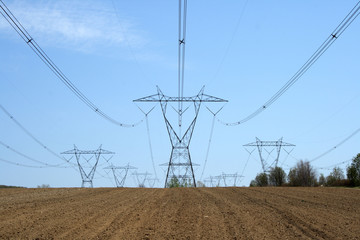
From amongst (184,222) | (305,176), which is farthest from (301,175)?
(184,222)

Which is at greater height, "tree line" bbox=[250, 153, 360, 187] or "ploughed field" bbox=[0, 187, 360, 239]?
"tree line" bbox=[250, 153, 360, 187]

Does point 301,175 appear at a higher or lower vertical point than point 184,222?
higher

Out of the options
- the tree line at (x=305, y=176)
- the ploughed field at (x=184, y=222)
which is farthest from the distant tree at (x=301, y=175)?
the ploughed field at (x=184, y=222)

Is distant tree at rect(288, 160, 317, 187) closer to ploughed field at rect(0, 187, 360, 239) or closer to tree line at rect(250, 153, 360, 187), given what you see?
tree line at rect(250, 153, 360, 187)

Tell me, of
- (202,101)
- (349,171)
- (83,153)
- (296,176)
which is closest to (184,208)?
(202,101)

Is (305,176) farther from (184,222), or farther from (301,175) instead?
(184,222)

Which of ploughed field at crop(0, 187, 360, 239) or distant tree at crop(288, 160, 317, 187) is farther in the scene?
distant tree at crop(288, 160, 317, 187)

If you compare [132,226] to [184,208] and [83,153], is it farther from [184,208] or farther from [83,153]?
[83,153]

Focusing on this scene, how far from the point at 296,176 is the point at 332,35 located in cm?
9922

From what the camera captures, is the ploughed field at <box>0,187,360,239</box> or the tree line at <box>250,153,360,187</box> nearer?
the ploughed field at <box>0,187,360,239</box>

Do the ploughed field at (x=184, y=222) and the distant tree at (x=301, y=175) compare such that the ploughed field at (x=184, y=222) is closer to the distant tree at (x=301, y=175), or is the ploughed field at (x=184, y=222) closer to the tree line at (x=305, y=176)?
the tree line at (x=305, y=176)

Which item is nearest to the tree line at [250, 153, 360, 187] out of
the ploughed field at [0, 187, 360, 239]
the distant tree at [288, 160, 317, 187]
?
the distant tree at [288, 160, 317, 187]

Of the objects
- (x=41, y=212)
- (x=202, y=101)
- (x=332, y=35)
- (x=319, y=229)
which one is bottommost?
(x=319, y=229)

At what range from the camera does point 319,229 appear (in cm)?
1202
